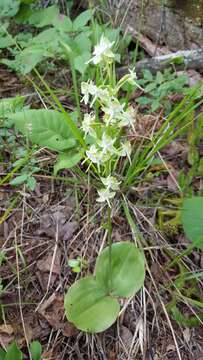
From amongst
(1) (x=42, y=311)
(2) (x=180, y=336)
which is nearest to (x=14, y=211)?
(1) (x=42, y=311)

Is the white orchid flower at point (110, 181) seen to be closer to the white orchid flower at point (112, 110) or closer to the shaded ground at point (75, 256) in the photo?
the white orchid flower at point (112, 110)

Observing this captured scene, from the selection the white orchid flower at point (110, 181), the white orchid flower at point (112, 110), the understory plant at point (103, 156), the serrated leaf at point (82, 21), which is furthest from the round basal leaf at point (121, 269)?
the serrated leaf at point (82, 21)

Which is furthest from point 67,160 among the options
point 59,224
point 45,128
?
point 59,224

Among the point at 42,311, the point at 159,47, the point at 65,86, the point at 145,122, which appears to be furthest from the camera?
the point at 159,47

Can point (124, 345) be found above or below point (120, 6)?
below

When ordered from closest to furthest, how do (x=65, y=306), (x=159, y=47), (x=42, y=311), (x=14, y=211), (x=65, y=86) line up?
(x=65, y=306) → (x=42, y=311) → (x=14, y=211) → (x=65, y=86) → (x=159, y=47)

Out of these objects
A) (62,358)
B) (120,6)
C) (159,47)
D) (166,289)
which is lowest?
(62,358)

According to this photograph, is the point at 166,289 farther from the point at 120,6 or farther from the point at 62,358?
the point at 120,6
